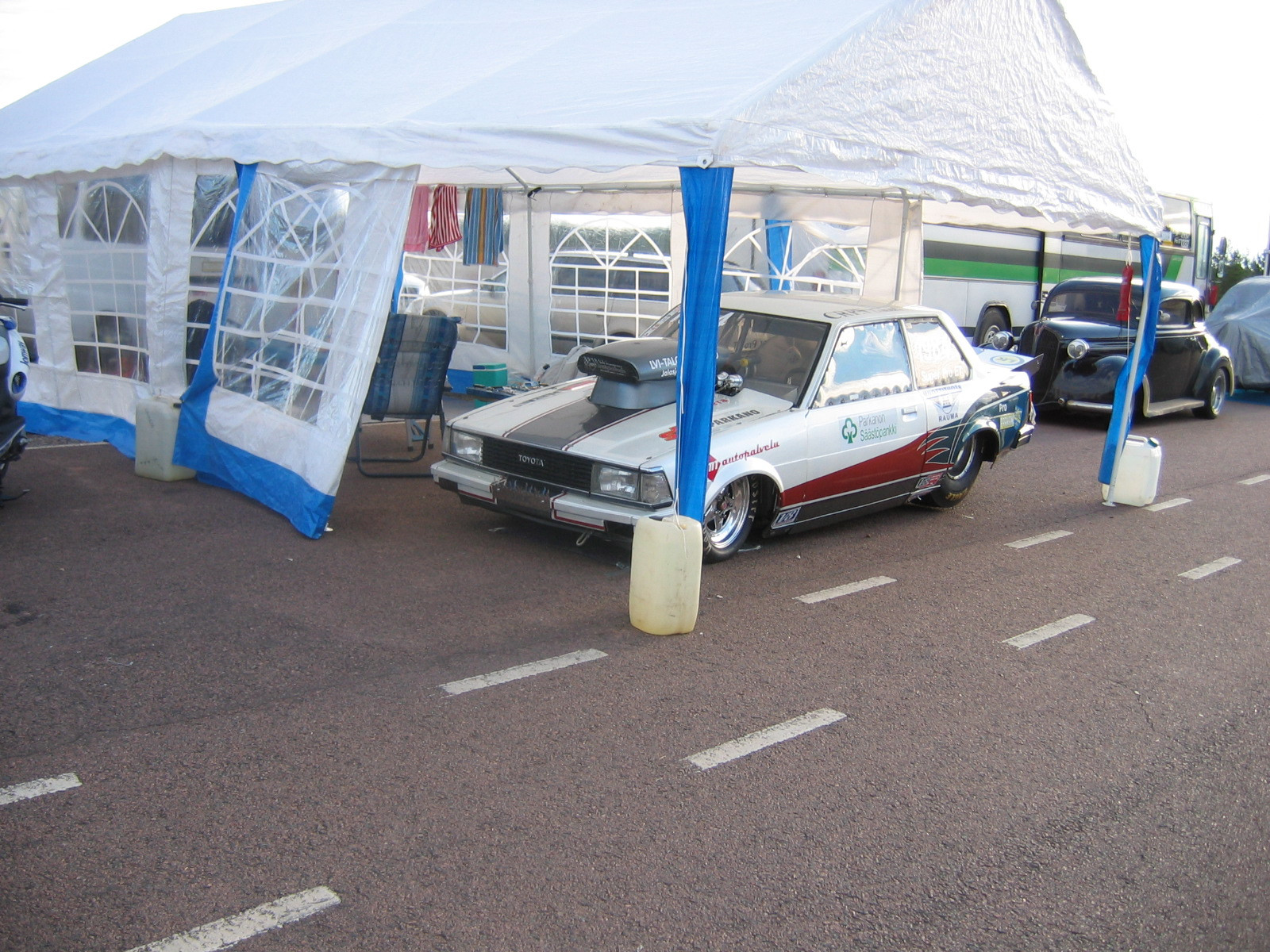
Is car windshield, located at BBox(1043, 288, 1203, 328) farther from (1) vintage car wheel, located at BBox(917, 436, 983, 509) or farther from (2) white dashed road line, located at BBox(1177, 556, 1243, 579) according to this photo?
(2) white dashed road line, located at BBox(1177, 556, 1243, 579)

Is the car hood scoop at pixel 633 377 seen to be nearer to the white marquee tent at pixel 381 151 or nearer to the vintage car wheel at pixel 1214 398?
the white marquee tent at pixel 381 151

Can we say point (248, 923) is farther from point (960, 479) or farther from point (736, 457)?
point (960, 479)

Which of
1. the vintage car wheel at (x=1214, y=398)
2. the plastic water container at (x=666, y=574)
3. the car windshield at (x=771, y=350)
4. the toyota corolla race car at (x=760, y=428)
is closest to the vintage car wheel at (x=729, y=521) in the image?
the toyota corolla race car at (x=760, y=428)

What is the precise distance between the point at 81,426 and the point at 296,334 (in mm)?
3691

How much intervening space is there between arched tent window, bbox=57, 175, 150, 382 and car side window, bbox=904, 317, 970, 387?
621 cm

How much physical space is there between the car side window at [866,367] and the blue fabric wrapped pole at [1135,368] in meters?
2.12

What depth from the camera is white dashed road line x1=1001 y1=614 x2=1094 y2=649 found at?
526cm

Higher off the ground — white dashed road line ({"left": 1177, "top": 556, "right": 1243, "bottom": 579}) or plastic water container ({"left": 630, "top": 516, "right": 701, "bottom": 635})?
plastic water container ({"left": 630, "top": 516, "right": 701, "bottom": 635})

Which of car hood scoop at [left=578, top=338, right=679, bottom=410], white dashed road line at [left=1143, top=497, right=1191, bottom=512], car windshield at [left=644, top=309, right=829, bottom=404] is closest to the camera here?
car hood scoop at [left=578, top=338, right=679, bottom=410]

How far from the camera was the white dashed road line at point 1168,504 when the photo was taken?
26.9ft

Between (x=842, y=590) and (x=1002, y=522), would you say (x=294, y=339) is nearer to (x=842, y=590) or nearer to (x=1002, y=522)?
(x=842, y=590)

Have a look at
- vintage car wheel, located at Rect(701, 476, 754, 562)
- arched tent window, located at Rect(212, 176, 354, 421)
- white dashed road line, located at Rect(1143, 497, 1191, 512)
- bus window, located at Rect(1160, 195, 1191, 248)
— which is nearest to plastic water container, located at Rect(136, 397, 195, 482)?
arched tent window, located at Rect(212, 176, 354, 421)

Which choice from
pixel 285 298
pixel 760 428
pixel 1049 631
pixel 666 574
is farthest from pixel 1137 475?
pixel 285 298

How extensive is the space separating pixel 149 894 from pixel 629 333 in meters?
9.94
